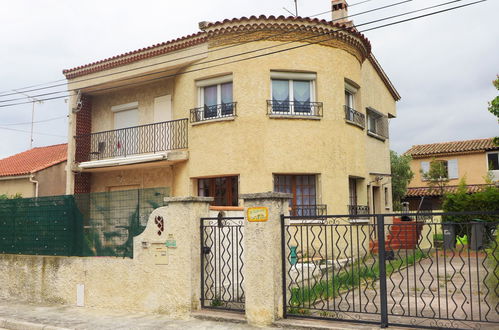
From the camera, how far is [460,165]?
38219 mm

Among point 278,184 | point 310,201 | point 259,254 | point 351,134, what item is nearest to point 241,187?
point 278,184

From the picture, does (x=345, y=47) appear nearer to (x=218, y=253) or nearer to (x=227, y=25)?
(x=227, y=25)

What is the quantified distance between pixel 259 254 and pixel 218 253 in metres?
1.48

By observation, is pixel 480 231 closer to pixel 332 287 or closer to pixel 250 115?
pixel 332 287

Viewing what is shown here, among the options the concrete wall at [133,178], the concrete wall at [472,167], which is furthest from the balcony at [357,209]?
the concrete wall at [472,167]

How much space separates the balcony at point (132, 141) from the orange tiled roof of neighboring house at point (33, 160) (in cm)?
430

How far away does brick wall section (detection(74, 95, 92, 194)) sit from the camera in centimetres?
1747

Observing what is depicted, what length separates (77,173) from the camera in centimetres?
1742

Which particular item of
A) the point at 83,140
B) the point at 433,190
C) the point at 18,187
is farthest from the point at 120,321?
the point at 433,190

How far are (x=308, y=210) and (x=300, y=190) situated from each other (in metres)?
0.65

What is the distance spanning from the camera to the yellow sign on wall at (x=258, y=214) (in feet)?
23.2

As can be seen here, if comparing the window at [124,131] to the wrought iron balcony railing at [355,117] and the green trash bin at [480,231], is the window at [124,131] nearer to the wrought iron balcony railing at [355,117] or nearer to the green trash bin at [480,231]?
the wrought iron balcony railing at [355,117]

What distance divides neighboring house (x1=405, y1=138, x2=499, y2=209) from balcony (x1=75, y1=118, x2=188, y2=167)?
26137mm

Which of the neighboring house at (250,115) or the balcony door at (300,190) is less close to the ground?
the neighboring house at (250,115)
